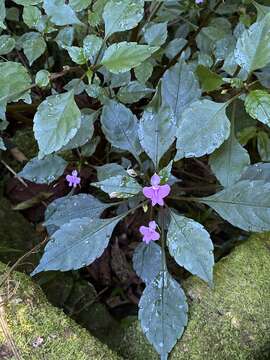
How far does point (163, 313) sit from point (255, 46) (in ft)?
1.86

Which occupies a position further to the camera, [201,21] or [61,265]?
[201,21]

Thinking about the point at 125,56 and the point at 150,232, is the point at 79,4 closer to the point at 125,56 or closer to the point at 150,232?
the point at 125,56

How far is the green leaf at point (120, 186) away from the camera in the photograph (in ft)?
3.59

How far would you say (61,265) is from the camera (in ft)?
3.56

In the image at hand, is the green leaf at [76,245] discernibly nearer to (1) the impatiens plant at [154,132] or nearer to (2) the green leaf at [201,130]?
(1) the impatiens plant at [154,132]

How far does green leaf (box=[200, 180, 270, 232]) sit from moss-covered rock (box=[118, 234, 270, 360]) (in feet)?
0.53

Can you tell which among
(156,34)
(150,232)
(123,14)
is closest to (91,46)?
(123,14)

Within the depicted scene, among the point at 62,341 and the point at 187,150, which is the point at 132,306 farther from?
the point at 187,150

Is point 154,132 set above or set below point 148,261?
above

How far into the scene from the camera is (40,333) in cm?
107

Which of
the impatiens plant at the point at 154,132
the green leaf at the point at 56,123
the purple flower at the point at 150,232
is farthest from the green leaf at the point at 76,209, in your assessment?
the green leaf at the point at 56,123

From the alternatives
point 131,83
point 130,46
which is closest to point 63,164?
point 131,83

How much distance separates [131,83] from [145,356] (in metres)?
0.62

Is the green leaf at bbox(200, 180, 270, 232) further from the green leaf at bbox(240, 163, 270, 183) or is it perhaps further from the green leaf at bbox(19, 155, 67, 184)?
the green leaf at bbox(19, 155, 67, 184)
